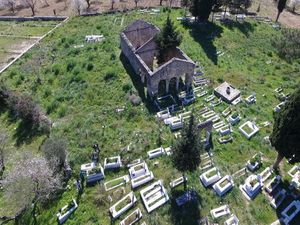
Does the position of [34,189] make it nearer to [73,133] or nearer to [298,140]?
[73,133]

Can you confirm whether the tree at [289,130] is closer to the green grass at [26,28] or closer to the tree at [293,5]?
the green grass at [26,28]

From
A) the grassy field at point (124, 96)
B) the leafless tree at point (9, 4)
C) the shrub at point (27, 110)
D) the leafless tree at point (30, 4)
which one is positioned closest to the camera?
the grassy field at point (124, 96)

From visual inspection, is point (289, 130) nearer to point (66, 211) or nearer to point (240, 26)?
point (66, 211)

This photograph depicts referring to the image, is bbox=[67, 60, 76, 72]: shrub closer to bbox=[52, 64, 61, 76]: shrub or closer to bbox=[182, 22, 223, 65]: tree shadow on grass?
bbox=[52, 64, 61, 76]: shrub

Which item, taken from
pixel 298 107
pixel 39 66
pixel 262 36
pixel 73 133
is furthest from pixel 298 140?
pixel 39 66

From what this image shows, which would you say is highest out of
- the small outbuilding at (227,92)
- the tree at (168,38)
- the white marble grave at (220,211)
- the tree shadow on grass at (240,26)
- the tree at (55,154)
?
the tree at (168,38)

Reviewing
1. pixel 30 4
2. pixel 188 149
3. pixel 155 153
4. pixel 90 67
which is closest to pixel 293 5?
pixel 90 67

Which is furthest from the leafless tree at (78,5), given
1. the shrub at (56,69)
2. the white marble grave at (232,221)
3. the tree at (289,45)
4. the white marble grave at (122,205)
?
the white marble grave at (232,221)
